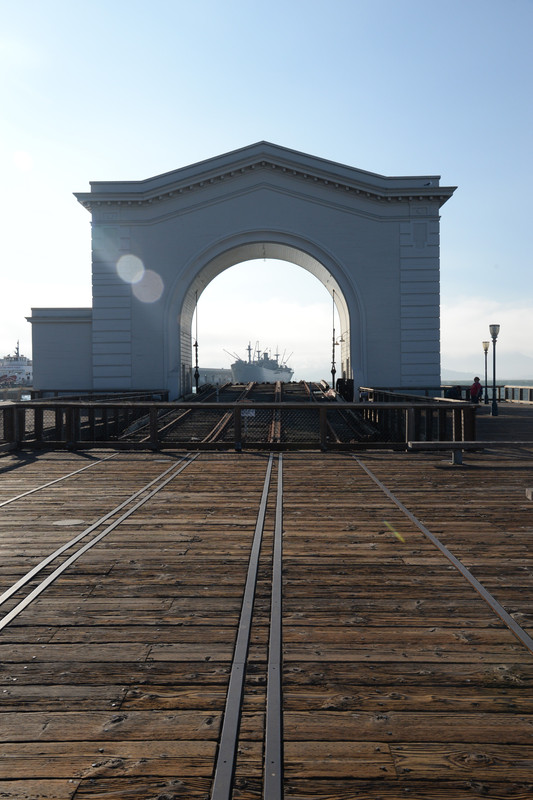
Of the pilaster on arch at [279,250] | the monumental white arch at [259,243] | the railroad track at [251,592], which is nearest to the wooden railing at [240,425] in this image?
the railroad track at [251,592]

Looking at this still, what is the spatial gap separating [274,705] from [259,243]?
3391 cm

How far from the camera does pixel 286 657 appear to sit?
435cm

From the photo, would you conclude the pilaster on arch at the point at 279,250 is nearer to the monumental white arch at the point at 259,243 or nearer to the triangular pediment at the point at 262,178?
the monumental white arch at the point at 259,243

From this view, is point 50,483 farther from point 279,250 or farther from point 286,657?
point 279,250

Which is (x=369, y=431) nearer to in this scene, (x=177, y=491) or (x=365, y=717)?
(x=177, y=491)

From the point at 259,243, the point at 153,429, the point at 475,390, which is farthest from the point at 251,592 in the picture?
the point at 259,243

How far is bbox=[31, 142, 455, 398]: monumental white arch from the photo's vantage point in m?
35.2

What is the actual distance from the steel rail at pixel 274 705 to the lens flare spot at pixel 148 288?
3094 cm

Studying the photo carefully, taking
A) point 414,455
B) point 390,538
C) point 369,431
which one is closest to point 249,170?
point 369,431

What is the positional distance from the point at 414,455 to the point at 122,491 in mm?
6814

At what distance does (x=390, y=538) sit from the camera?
7.50 meters

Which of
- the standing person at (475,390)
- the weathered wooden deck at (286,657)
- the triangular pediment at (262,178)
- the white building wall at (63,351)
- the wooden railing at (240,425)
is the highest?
the triangular pediment at (262,178)

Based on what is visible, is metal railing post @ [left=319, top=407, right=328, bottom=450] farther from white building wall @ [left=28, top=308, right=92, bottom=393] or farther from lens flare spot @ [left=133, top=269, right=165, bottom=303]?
white building wall @ [left=28, top=308, right=92, bottom=393]

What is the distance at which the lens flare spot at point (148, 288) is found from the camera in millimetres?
35688
